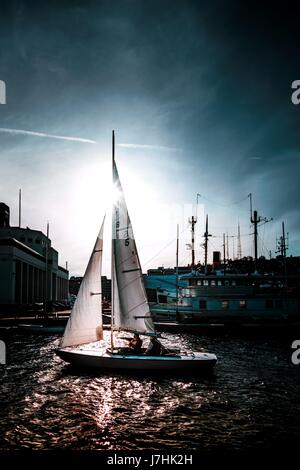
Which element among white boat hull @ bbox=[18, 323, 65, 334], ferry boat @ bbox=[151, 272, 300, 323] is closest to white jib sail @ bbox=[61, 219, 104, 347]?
white boat hull @ bbox=[18, 323, 65, 334]

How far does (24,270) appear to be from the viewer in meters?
66.4

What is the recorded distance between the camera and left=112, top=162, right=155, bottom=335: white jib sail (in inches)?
793

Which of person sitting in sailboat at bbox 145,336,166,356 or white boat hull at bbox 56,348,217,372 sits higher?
person sitting in sailboat at bbox 145,336,166,356

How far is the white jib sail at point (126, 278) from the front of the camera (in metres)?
20.1

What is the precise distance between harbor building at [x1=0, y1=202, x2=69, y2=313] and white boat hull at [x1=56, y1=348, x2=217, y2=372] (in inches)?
618

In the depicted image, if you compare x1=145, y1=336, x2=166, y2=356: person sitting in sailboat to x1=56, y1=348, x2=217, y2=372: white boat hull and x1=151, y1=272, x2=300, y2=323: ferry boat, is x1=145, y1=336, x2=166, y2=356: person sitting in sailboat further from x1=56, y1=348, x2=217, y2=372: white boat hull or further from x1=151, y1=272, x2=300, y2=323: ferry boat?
x1=151, y1=272, x2=300, y2=323: ferry boat

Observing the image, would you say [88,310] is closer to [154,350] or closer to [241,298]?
[154,350]

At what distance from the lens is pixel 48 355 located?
87.2 ft

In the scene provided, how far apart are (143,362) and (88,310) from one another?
16.3 feet

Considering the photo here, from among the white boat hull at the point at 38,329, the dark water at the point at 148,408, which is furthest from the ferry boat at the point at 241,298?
the dark water at the point at 148,408

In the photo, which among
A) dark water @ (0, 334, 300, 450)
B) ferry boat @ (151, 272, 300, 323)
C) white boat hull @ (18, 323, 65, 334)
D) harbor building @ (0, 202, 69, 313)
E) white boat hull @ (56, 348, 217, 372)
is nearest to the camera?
dark water @ (0, 334, 300, 450)
